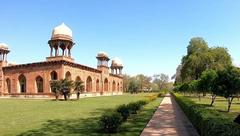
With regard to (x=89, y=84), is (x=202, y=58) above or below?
above

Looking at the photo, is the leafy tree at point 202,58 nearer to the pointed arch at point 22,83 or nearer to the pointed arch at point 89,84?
the pointed arch at point 89,84

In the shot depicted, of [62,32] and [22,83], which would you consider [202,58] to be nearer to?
[62,32]

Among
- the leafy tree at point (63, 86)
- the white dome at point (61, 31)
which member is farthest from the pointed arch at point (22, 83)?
the leafy tree at point (63, 86)

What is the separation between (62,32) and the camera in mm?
44000

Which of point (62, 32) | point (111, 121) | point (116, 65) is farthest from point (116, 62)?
point (111, 121)

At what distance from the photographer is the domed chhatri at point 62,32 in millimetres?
43500

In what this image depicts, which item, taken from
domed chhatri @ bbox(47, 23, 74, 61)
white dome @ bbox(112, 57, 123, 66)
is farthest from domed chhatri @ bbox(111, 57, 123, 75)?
domed chhatri @ bbox(47, 23, 74, 61)

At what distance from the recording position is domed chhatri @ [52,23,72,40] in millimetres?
43500

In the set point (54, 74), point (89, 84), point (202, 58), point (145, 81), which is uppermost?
point (202, 58)

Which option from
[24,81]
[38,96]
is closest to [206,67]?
[38,96]

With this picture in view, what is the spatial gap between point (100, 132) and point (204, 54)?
35.5 meters

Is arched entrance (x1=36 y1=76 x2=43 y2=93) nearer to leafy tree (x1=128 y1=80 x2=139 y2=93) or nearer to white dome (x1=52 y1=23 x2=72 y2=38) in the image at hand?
white dome (x1=52 y1=23 x2=72 y2=38)

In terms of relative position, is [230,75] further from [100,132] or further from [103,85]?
[103,85]

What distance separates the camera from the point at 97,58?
204 feet
